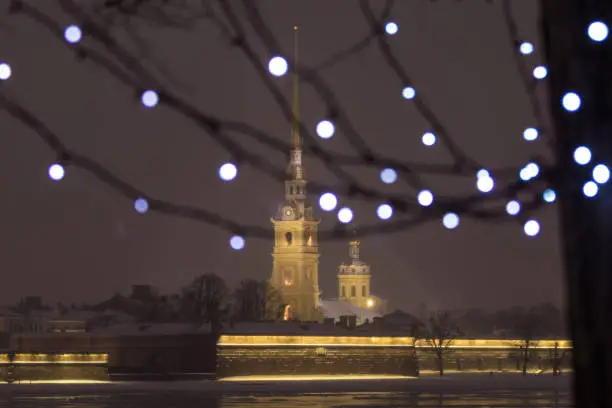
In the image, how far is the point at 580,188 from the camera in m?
4.05

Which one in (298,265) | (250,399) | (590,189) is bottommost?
(590,189)

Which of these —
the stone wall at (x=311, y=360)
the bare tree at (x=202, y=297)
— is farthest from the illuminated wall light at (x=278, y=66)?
the bare tree at (x=202, y=297)

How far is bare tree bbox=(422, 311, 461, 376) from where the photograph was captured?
333ft

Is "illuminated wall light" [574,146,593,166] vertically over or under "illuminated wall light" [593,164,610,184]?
over

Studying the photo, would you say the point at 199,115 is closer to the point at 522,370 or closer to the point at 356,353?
the point at 356,353

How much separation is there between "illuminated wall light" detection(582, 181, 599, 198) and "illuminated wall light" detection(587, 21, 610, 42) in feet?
1.41

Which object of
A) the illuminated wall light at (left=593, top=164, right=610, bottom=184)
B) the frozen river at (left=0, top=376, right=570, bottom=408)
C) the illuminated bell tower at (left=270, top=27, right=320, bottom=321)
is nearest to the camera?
the illuminated wall light at (left=593, top=164, right=610, bottom=184)

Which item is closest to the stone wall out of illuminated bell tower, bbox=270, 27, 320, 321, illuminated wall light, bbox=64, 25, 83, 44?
illuminated bell tower, bbox=270, 27, 320, 321

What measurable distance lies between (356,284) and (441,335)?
51622mm

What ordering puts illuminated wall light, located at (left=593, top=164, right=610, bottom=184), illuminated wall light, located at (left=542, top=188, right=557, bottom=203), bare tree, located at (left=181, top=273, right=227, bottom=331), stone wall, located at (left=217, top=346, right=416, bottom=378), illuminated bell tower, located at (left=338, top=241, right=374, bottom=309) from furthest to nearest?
illuminated bell tower, located at (left=338, top=241, right=374, bottom=309) < bare tree, located at (left=181, top=273, right=227, bottom=331) < stone wall, located at (left=217, top=346, right=416, bottom=378) < illuminated wall light, located at (left=542, top=188, right=557, bottom=203) < illuminated wall light, located at (left=593, top=164, right=610, bottom=184)

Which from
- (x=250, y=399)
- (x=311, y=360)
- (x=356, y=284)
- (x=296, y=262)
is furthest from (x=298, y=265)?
(x=250, y=399)

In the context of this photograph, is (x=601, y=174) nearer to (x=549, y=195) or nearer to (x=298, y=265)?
(x=549, y=195)

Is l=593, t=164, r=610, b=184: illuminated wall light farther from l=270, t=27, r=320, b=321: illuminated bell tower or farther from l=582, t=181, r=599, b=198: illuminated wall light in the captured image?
l=270, t=27, r=320, b=321: illuminated bell tower

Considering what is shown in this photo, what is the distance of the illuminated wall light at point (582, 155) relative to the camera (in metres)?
4.04
